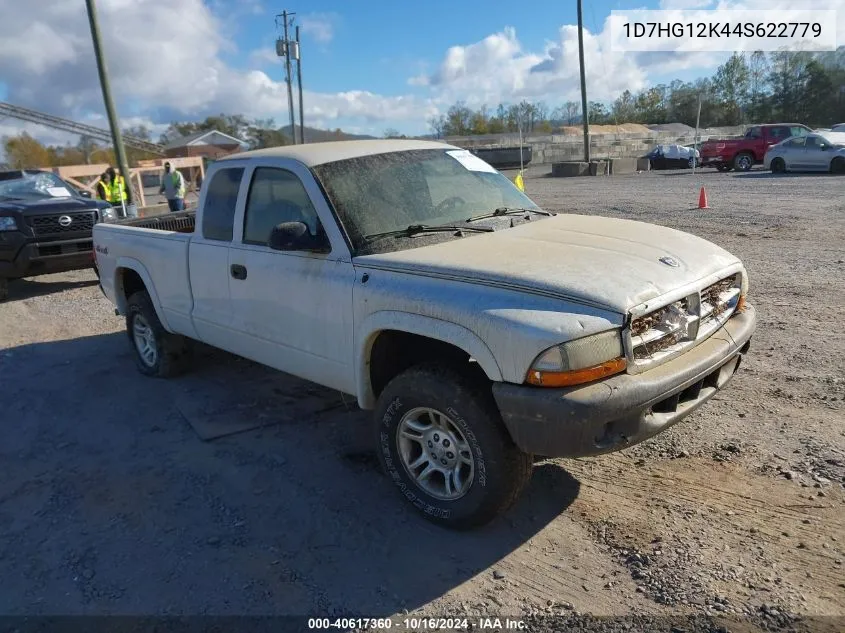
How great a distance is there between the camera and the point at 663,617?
267 centimetres

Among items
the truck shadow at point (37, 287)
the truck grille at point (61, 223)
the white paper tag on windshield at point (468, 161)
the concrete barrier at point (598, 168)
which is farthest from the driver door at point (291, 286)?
the concrete barrier at point (598, 168)

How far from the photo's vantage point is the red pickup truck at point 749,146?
2645 centimetres

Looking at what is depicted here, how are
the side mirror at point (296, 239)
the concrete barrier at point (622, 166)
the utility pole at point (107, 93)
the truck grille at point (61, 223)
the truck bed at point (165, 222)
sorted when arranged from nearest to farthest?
the side mirror at point (296, 239) → the truck bed at point (165, 222) → the truck grille at point (61, 223) → the utility pole at point (107, 93) → the concrete barrier at point (622, 166)

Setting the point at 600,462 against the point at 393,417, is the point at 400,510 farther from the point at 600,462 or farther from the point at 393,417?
the point at 600,462

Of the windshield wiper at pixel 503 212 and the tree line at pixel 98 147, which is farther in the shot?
the tree line at pixel 98 147

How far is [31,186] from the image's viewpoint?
37.8 ft

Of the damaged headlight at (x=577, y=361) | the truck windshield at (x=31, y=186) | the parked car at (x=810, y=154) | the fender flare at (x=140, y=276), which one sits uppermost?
the parked car at (x=810, y=154)

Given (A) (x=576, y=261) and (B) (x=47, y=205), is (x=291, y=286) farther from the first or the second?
(B) (x=47, y=205)

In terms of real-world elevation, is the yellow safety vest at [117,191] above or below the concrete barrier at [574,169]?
below

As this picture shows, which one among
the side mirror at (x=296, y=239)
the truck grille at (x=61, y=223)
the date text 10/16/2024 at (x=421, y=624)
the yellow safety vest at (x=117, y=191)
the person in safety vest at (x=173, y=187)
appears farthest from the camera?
→ the yellow safety vest at (x=117, y=191)

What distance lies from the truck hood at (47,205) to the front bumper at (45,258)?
515 mm

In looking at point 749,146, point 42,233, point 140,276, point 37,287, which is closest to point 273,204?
point 140,276

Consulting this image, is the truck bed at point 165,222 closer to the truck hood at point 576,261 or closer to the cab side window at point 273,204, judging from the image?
the cab side window at point 273,204

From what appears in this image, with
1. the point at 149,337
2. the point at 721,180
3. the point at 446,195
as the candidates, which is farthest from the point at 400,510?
the point at 721,180
